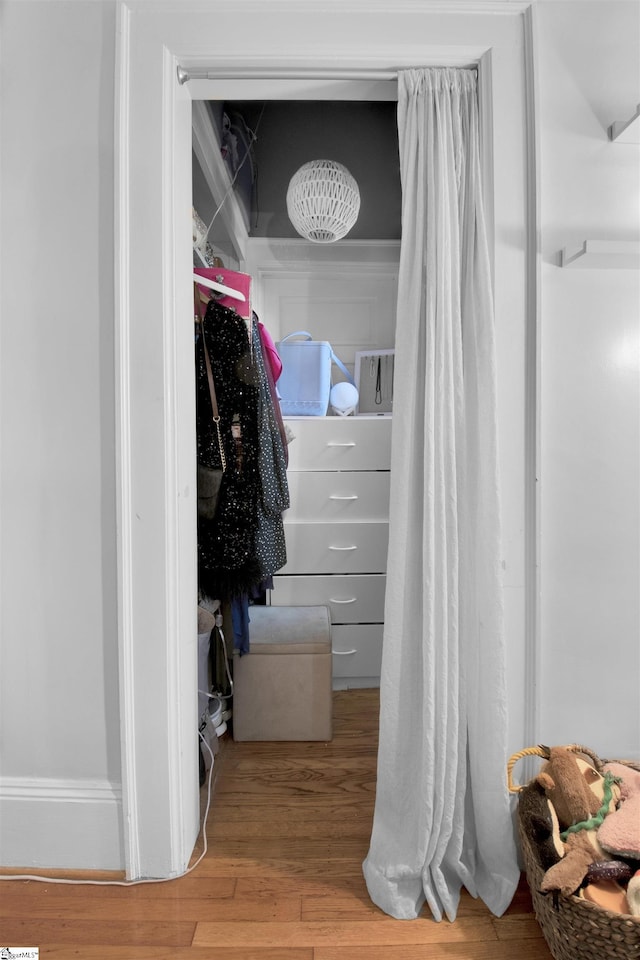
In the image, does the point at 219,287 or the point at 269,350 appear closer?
the point at 219,287

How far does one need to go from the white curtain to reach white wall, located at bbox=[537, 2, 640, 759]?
0.59 feet

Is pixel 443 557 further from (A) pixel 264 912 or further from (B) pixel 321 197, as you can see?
(B) pixel 321 197

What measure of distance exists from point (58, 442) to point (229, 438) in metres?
0.53

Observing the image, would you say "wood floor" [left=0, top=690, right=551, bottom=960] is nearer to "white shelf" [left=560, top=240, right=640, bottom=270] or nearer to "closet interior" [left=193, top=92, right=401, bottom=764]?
"closet interior" [left=193, top=92, right=401, bottom=764]

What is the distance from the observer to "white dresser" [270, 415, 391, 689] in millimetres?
2600

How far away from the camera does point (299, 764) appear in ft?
6.51

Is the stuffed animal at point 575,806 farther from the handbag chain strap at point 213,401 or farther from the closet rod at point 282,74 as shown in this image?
the closet rod at point 282,74

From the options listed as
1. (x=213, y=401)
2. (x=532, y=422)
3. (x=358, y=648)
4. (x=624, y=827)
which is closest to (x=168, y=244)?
(x=213, y=401)

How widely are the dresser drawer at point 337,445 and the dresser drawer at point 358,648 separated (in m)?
0.74

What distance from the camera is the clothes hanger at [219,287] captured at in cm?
172

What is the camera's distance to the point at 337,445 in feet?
8.51

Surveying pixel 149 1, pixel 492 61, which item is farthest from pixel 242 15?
pixel 492 61

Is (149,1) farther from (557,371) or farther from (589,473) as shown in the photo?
(589,473)

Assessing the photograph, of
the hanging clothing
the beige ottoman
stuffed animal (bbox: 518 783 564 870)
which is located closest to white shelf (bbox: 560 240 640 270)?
the hanging clothing
